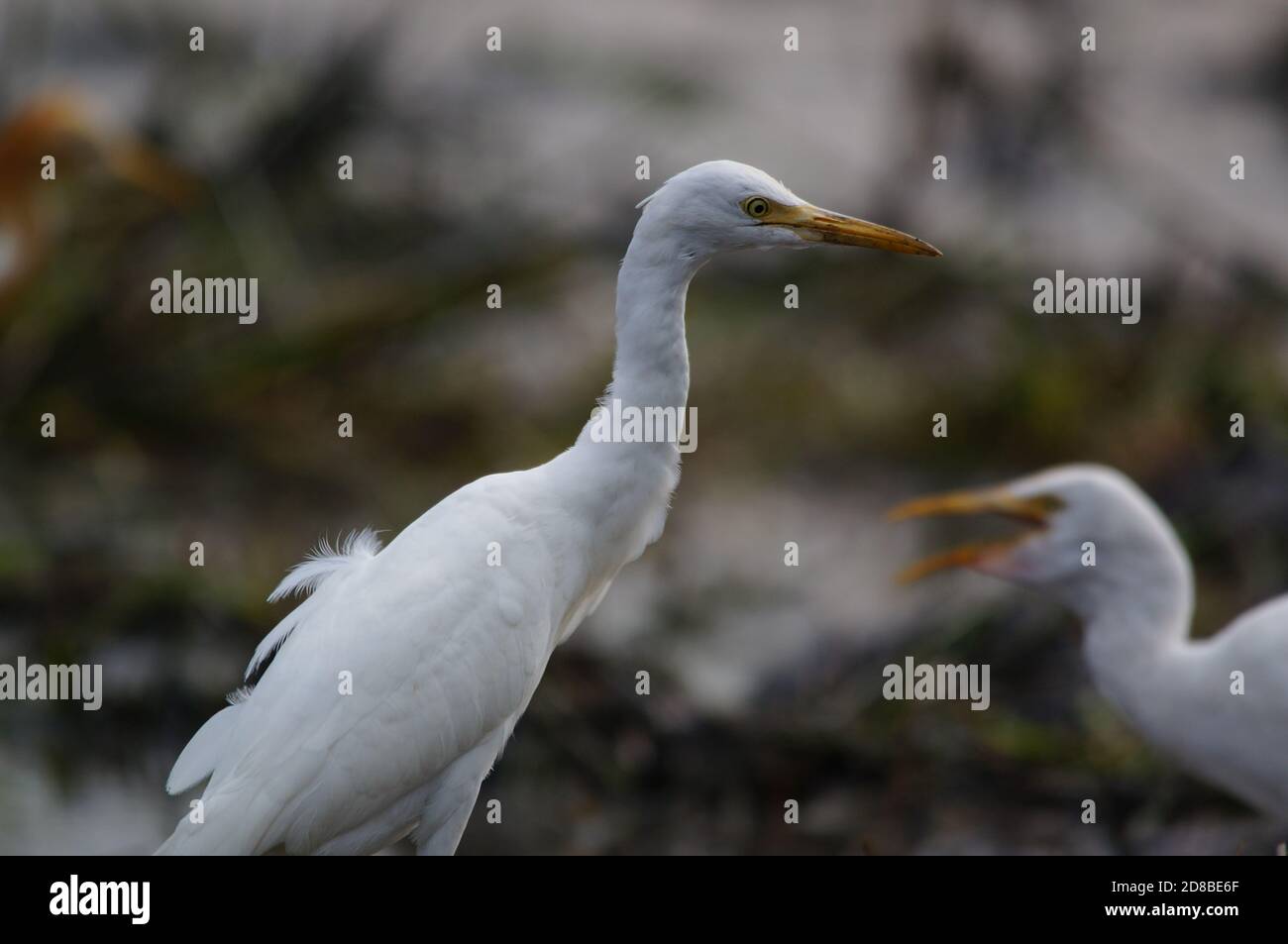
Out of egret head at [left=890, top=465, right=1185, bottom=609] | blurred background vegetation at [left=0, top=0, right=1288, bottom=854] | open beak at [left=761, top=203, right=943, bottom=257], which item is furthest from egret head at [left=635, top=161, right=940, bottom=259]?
blurred background vegetation at [left=0, top=0, right=1288, bottom=854]

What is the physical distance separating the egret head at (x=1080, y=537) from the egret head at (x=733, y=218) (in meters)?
0.95

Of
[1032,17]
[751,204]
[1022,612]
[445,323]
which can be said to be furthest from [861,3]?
[751,204]

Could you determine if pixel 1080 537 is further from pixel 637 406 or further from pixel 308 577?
pixel 308 577

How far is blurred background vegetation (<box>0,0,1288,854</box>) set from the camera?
169 inches

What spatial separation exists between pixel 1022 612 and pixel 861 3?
3859 mm

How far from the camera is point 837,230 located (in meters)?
2.65

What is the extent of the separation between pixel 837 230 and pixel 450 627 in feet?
3.14

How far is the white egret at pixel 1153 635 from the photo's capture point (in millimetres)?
3168

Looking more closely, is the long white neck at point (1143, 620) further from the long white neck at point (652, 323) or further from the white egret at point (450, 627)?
the long white neck at point (652, 323)

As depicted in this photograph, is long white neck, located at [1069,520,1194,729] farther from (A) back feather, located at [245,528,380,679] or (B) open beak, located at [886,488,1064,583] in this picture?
(A) back feather, located at [245,528,380,679]

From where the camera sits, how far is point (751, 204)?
2598mm

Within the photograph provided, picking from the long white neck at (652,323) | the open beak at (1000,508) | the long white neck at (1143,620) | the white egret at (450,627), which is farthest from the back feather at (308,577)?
the long white neck at (1143,620)

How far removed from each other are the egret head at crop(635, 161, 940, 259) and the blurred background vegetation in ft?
6.31
